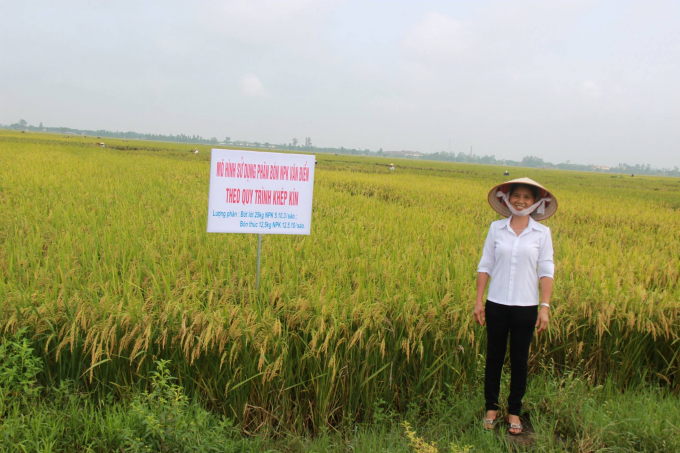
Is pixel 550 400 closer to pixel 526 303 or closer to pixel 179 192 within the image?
pixel 526 303

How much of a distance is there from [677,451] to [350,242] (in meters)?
2.99

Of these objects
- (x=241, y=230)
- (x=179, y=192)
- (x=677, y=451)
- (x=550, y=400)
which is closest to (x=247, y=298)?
(x=241, y=230)

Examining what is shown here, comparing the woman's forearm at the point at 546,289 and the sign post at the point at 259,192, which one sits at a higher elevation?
the sign post at the point at 259,192

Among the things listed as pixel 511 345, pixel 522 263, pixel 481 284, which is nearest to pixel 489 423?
pixel 511 345

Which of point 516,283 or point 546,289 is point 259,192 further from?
point 546,289

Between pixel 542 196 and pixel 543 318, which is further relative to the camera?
pixel 542 196

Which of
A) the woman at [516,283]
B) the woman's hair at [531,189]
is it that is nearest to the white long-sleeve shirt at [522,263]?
the woman at [516,283]

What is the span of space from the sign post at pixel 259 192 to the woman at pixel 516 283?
148cm

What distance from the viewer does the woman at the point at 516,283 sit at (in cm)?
225

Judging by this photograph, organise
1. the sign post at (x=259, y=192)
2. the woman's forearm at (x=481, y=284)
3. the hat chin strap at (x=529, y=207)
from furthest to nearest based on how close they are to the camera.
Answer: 1. the sign post at (x=259, y=192)
2. the woman's forearm at (x=481, y=284)
3. the hat chin strap at (x=529, y=207)

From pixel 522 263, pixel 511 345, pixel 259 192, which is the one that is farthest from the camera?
pixel 259 192

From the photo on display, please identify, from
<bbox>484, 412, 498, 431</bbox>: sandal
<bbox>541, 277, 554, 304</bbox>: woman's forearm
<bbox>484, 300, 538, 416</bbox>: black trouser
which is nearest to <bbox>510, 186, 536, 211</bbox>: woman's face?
<bbox>541, 277, 554, 304</bbox>: woman's forearm

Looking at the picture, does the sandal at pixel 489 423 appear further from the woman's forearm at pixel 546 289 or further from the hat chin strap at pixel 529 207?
the hat chin strap at pixel 529 207

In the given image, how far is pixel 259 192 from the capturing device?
3.13 meters
